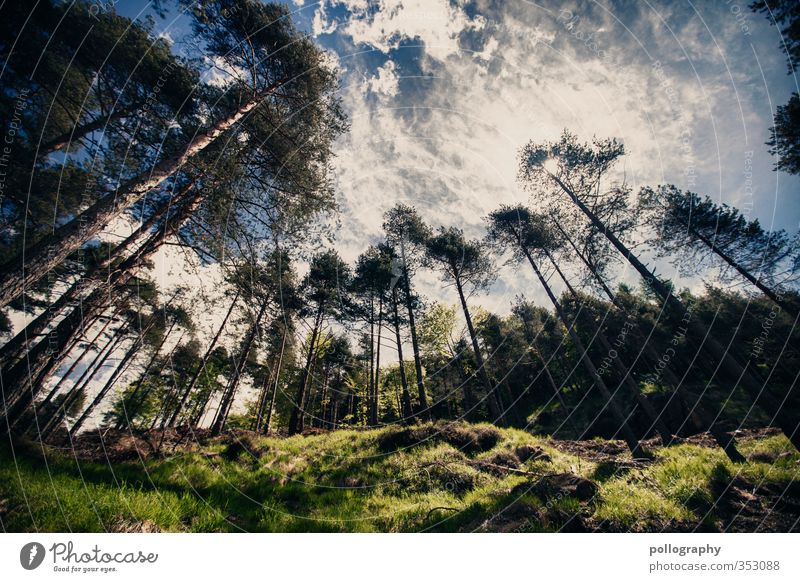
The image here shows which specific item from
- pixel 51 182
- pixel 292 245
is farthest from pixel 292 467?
pixel 51 182

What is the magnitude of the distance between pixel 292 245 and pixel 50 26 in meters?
8.84

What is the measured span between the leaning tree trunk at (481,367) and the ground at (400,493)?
486 cm

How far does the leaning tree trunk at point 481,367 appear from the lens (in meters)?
12.9

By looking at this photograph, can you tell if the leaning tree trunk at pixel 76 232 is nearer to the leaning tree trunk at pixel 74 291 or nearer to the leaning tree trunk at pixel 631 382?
the leaning tree trunk at pixel 74 291

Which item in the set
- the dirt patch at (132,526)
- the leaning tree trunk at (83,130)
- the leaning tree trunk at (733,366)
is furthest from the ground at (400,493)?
the leaning tree trunk at (83,130)

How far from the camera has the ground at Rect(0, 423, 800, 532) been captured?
365cm

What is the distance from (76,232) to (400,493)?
784 cm

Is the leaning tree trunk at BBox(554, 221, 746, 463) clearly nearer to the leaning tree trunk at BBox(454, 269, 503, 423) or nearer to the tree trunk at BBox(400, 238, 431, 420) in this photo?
the leaning tree trunk at BBox(454, 269, 503, 423)

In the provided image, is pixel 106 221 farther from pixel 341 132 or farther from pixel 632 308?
pixel 632 308

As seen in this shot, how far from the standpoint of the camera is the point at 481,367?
13719 mm

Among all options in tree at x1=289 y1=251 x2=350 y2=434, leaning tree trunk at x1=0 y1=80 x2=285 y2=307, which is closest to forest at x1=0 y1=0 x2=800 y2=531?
leaning tree trunk at x1=0 y1=80 x2=285 y2=307
